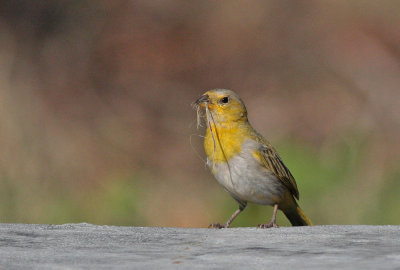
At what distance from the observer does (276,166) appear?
149 inches

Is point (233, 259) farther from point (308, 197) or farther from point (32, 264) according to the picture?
point (308, 197)

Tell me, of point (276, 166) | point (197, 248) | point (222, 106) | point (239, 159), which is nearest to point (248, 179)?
point (239, 159)

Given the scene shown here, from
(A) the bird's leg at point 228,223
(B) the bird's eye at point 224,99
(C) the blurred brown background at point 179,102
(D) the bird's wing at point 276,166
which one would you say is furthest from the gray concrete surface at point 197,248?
(C) the blurred brown background at point 179,102

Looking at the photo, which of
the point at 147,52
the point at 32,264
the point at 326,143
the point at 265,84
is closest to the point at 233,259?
the point at 32,264

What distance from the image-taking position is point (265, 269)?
181cm

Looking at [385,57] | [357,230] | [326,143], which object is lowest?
[357,230]

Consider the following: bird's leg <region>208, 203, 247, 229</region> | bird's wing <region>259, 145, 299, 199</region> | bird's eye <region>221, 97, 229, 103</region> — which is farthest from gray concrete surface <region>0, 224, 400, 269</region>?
bird's eye <region>221, 97, 229, 103</region>

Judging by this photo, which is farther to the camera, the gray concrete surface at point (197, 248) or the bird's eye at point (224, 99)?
the bird's eye at point (224, 99)

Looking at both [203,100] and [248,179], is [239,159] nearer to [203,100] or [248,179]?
[248,179]

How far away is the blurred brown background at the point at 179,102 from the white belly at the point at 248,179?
1.88 feet

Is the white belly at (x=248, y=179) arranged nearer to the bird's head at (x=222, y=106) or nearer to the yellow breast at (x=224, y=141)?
the yellow breast at (x=224, y=141)

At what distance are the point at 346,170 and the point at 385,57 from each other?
8.85 ft

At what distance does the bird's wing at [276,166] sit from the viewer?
3.73 metres

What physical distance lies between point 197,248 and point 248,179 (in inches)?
58.6
